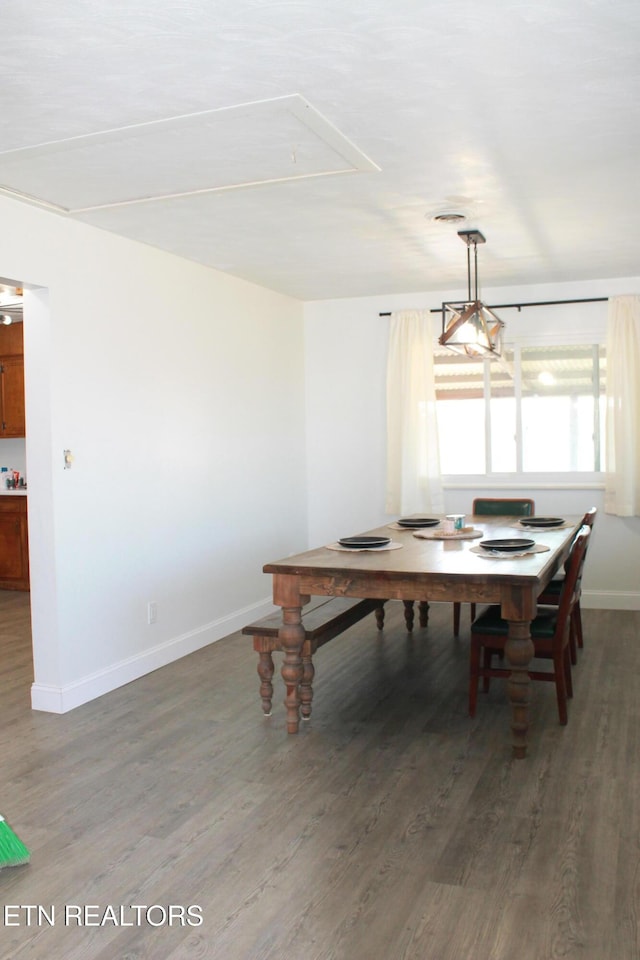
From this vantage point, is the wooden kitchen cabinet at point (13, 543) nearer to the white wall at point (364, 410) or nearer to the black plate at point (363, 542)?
the white wall at point (364, 410)

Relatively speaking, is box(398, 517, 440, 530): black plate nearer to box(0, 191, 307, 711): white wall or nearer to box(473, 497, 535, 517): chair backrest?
box(473, 497, 535, 517): chair backrest

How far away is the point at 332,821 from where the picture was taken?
114 inches

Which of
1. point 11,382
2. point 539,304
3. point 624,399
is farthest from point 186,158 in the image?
point 11,382

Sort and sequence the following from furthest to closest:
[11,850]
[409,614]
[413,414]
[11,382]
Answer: [11,382]
[413,414]
[409,614]
[11,850]

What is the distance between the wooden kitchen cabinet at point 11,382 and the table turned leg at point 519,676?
5.58 m

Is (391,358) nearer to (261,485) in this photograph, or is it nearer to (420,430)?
(420,430)

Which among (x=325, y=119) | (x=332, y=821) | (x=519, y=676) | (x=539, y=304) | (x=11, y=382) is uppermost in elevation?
(x=325, y=119)

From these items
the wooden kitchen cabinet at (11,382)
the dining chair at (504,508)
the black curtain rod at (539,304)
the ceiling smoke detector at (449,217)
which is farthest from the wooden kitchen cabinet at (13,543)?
the ceiling smoke detector at (449,217)

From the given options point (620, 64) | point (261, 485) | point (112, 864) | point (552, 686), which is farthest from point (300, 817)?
point (261, 485)

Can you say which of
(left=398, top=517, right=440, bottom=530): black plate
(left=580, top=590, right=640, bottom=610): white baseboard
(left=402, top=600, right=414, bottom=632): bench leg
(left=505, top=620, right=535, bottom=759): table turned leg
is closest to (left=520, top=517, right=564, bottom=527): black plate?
(left=398, top=517, right=440, bottom=530): black plate

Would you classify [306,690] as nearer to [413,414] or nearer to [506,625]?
[506,625]

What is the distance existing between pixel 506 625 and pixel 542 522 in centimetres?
117

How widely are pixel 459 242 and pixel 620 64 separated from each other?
2.36 meters

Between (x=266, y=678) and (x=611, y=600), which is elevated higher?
(x=266, y=678)
